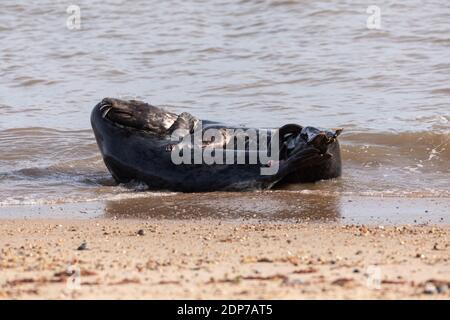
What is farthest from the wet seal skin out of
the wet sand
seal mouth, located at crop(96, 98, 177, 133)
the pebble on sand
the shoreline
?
the pebble on sand

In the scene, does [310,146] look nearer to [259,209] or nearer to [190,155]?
[259,209]

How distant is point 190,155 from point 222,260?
2894mm

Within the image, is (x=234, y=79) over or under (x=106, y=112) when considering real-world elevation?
under

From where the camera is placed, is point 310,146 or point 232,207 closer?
point 232,207

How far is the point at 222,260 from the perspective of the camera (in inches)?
211

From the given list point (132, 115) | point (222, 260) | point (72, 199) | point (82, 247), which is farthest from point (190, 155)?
point (222, 260)

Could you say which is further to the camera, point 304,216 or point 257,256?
point 304,216

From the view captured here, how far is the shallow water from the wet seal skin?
0.64 ft

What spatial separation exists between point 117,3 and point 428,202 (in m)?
12.3

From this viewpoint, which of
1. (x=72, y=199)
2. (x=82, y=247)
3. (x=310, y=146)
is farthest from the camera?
(x=72, y=199)

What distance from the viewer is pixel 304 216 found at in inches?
283

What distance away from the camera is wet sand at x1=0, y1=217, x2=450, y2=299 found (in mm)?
4691
